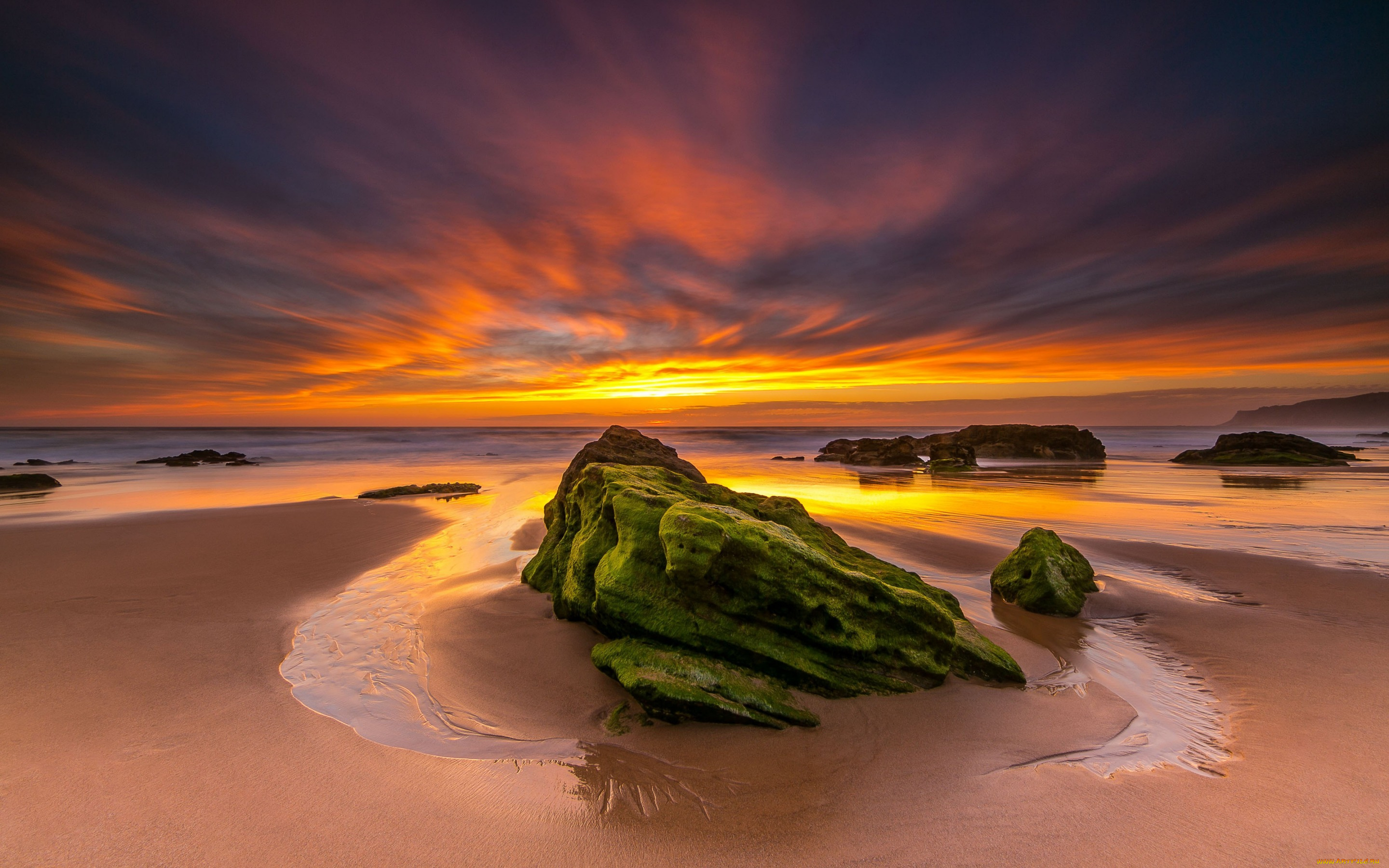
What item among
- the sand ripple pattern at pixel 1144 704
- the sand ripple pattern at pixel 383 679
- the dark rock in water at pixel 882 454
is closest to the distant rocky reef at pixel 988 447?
the dark rock in water at pixel 882 454

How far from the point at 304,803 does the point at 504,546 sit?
300 inches

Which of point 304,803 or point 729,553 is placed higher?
point 729,553

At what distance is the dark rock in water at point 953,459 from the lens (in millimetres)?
27469

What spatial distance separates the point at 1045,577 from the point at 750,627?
4.90 metres

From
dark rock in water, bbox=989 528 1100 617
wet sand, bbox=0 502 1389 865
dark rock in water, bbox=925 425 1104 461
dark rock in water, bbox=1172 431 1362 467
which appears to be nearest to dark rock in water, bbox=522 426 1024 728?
wet sand, bbox=0 502 1389 865

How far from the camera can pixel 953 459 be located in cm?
2877

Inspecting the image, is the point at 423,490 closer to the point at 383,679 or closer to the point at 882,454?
the point at 383,679

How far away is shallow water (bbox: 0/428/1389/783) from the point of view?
4039mm

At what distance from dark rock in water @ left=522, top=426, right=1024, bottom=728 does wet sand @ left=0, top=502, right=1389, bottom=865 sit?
0.67 ft

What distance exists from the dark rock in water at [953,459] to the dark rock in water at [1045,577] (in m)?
20.4

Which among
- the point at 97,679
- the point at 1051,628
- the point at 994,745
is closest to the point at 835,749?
the point at 994,745

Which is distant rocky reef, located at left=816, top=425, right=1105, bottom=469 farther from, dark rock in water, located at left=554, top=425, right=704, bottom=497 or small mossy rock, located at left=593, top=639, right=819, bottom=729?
small mossy rock, located at left=593, top=639, right=819, bottom=729

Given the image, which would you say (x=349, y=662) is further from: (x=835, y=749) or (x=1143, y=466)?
(x=1143, y=466)

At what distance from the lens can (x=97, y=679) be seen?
188 inches
